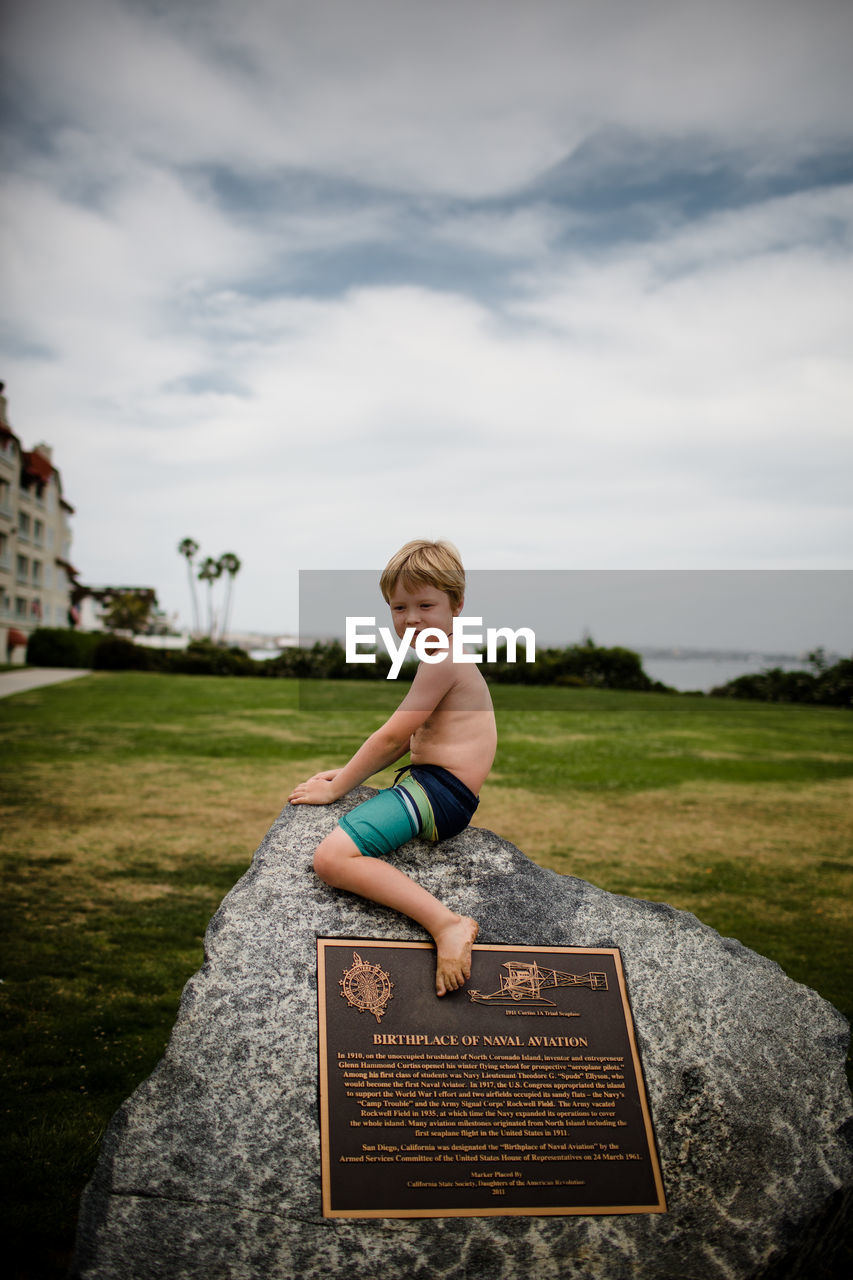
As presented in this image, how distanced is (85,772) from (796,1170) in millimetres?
10767

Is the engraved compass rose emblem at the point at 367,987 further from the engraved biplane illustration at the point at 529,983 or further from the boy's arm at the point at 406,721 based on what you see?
the boy's arm at the point at 406,721

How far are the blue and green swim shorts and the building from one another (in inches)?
1304

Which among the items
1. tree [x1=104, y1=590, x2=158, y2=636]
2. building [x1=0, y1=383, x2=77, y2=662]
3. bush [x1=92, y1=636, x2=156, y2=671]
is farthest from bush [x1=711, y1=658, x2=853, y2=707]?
tree [x1=104, y1=590, x2=158, y2=636]

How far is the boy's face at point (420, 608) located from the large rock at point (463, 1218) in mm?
941

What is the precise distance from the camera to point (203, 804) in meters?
10.1

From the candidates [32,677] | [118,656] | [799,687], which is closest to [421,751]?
[32,677]

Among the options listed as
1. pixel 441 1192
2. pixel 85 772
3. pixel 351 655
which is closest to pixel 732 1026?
pixel 441 1192

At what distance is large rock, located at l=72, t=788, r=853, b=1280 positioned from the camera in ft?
8.42

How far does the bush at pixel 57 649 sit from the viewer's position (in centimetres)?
3216

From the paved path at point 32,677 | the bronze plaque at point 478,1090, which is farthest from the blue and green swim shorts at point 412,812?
the paved path at point 32,677

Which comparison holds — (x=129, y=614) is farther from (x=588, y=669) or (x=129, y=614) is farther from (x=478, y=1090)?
(x=478, y=1090)

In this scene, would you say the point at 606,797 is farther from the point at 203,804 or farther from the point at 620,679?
the point at 620,679

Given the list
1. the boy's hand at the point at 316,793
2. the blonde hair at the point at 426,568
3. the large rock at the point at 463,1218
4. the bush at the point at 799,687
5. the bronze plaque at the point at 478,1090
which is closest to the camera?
the large rock at the point at 463,1218

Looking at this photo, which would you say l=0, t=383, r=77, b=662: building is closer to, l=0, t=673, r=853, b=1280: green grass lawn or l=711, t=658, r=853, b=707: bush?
l=0, t=673, r=853, b=1280: green grass lawn
